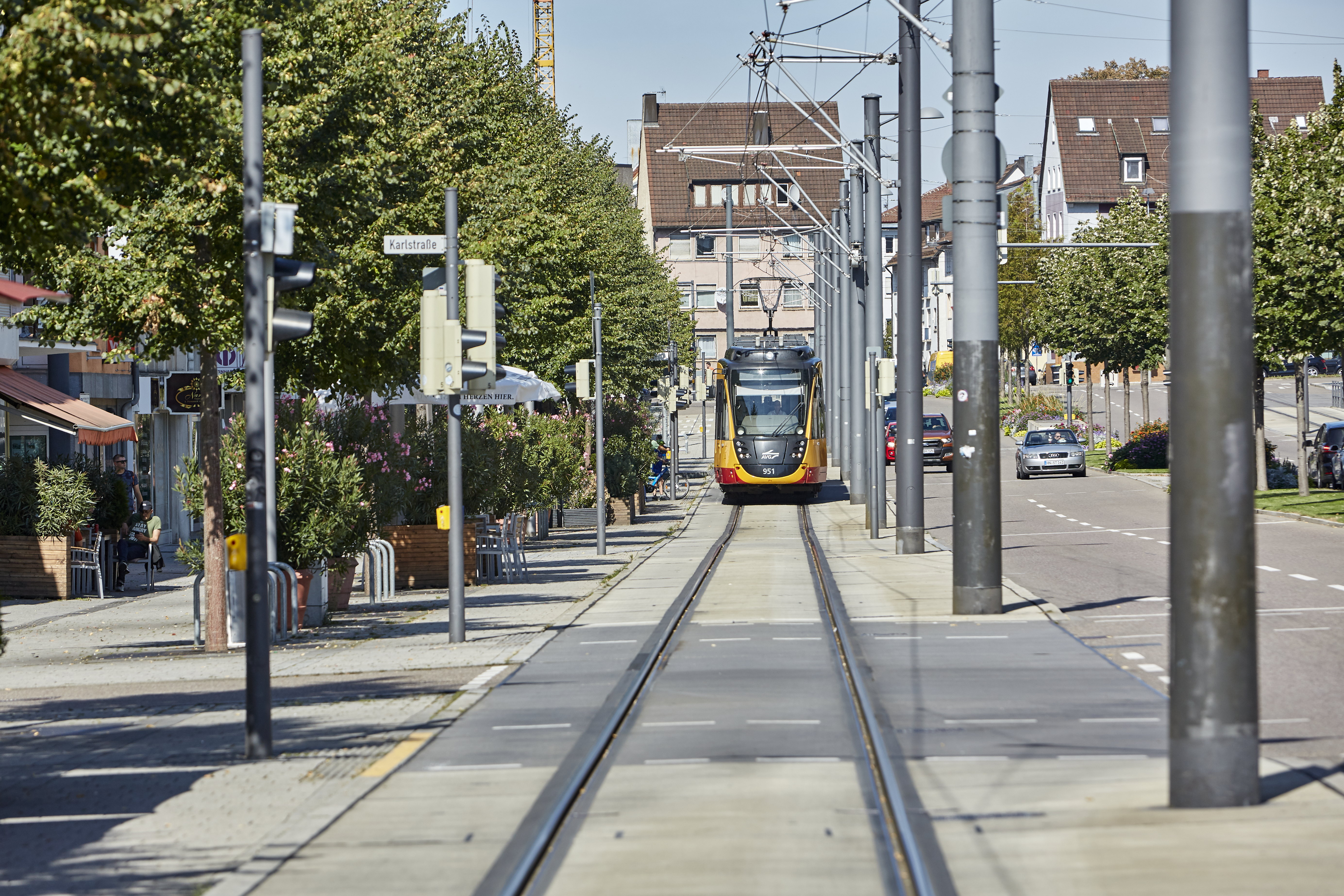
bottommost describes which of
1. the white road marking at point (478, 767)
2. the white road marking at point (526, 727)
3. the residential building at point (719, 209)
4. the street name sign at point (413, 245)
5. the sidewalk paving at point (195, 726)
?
the sidewalk paving at point (195, 726)

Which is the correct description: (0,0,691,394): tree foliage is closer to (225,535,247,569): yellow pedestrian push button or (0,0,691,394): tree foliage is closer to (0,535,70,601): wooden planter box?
(225,535,247,569): yellow pedestrian push button

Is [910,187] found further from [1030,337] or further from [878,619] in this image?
[1030,337]

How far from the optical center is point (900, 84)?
89.5 ft

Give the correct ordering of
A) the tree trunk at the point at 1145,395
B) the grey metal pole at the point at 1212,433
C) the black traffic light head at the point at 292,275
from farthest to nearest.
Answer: the tree trunk at the point at 1145,395, the black traffic light head at the point at 292,275, the grey metal pole at the point at 1212,433

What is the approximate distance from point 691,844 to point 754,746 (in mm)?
2526

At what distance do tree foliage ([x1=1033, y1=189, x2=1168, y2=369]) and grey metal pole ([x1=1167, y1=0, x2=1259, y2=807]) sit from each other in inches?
1839

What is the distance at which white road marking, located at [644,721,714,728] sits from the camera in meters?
10.8

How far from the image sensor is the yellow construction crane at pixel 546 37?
388 feet

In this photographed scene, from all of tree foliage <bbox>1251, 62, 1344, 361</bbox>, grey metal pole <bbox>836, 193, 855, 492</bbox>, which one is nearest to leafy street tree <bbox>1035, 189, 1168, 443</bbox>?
grey metal pole <bbox>836, 193, 855, 492</bbox>

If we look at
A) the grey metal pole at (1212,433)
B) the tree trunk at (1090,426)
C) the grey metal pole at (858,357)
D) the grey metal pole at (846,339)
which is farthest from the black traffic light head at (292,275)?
the tree trunk at (1090,426)

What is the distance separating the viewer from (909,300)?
27.2 metres

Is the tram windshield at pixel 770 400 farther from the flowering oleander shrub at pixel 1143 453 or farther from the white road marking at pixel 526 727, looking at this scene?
the white road marking at pixel 526 727

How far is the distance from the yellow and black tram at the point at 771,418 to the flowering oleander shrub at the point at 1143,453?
14.0 meters

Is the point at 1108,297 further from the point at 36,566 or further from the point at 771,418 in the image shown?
the point at 36,566
